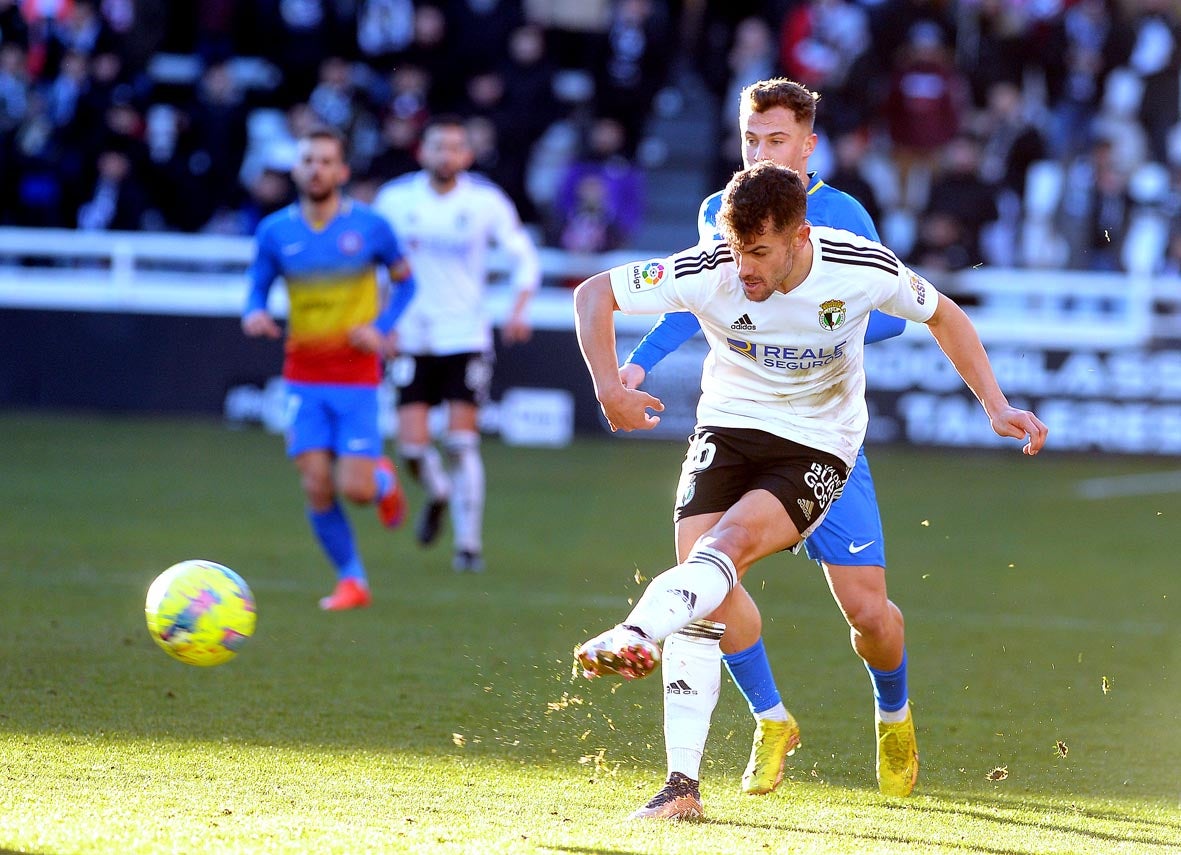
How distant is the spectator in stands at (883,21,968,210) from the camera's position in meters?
17.7

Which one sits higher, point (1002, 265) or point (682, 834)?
point (1002, 265)

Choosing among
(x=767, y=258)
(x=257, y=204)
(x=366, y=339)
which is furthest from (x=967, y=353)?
(x=257, y=204)

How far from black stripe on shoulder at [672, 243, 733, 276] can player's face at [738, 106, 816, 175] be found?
602 mm

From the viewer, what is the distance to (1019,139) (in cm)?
1747

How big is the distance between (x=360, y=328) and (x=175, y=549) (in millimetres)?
1975

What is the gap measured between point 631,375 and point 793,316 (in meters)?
0.50

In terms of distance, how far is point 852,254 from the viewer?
15.6 feet

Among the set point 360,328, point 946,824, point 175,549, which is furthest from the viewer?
point 175,549

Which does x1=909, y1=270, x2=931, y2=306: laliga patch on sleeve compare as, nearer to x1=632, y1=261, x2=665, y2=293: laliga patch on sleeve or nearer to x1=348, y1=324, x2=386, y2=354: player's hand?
x1=632, y1=261, x2=665, y2=293: laliga patch on sleeve

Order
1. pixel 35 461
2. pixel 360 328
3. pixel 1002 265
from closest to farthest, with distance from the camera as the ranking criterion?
pixel 360 328 < pixel 35 461 < pixel 1002 265

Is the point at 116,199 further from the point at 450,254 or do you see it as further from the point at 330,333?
the point at 330,333

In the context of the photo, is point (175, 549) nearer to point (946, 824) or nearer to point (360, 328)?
point (360, 328)

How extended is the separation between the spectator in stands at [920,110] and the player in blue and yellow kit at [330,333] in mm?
10226

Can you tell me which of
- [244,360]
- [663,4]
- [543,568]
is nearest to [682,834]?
[543,568]
